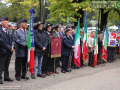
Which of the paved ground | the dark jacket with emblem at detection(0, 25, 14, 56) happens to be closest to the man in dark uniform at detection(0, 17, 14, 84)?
the dark jacket with emblem at detection(0, 25, 14, 56)

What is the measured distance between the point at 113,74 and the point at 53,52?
284 cm

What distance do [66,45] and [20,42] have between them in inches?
95.5

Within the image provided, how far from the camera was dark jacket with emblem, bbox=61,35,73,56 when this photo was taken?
8.12 metres

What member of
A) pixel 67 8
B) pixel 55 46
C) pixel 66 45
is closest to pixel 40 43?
pixel 55 46

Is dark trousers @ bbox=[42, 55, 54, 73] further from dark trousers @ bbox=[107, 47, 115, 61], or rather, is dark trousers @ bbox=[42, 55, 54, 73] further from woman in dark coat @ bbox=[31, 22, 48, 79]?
dark trousers @ bbox=[107, 47, 115, 61]

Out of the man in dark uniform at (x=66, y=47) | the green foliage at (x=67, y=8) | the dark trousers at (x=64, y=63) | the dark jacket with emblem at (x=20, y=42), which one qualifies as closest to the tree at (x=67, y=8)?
the green foliage at (x=67, y=8)

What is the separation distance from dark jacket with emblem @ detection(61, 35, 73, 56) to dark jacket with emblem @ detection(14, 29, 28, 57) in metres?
2.17

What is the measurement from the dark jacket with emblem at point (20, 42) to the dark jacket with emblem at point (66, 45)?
85.6 inches

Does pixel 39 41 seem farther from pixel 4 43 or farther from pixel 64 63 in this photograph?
pixel 64 63

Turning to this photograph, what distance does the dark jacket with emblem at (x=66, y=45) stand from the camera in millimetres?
8125

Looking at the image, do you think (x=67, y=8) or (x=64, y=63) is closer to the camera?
(x=64, y=63)

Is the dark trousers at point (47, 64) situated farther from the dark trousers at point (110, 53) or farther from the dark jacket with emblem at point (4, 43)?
the dark trousers at point (110, 53)

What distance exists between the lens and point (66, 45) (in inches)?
320

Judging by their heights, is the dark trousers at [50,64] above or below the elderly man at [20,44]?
below
